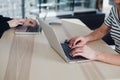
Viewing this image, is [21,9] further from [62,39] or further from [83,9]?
[62,39]

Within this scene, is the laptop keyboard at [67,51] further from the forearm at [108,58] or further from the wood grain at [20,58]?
the wood grain at [20,58]

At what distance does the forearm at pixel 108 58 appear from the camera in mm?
1224

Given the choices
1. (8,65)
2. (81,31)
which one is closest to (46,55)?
(8,65)

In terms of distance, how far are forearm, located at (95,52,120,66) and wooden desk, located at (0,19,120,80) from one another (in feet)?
0.09

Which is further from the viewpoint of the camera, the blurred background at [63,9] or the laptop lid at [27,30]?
the blurred background at [63,9]

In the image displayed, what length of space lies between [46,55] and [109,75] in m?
0.37

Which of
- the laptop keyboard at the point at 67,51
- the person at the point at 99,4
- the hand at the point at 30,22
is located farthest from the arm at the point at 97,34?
the person at the point at 99,4

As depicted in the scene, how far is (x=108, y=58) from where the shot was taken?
4.07 ft

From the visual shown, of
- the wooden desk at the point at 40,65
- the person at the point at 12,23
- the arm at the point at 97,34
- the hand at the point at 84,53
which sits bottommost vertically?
the wooden desk at the point at 40,65

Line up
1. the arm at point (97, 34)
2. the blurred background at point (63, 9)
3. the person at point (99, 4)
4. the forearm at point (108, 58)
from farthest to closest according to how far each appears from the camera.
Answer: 1. the person at point (99, 4)
2. the blurred background at point (63, 9)
3. the arm at point (97, 34)
4. the forearm at point (108, 58)

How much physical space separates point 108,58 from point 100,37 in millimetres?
408

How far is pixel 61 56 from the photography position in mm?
1283

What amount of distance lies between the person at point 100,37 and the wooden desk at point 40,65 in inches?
1.5

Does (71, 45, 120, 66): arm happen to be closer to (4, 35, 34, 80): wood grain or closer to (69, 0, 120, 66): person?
(69, 0, 120, 66): person
